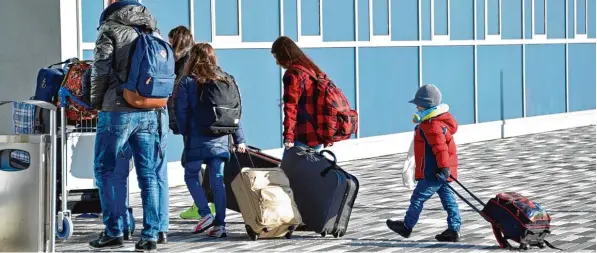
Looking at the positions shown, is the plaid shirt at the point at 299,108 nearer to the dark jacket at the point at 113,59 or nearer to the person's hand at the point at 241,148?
the person's hand at the point at 241,148

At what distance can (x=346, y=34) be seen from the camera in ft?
59.4

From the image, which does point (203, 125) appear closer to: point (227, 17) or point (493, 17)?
point (227, 17)

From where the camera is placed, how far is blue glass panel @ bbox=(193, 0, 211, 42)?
15.1m

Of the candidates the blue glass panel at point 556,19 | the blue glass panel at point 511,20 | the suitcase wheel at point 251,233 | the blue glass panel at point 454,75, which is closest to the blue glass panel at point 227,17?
the blue glass panel at point 454,75

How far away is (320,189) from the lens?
1038 centimetres

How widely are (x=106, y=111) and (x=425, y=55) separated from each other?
36.4 feet

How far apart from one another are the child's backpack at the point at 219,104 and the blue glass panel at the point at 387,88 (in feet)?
26.4

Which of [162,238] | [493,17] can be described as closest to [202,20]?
[162,238]

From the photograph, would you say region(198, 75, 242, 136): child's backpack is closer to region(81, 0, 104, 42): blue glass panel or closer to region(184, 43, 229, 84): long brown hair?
region(184, 43, 229, 84): long brown hair

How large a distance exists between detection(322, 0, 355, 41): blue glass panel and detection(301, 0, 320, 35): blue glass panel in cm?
22

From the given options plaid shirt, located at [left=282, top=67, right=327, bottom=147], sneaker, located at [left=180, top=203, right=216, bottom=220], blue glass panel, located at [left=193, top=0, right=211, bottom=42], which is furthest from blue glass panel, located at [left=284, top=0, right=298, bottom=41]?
plaid shirt, located at [left=282, top=67, right=327, bottom=147]

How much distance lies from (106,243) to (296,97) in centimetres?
189

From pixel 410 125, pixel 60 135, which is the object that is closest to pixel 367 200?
pixel 60 135

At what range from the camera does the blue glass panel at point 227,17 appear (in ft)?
50.8
